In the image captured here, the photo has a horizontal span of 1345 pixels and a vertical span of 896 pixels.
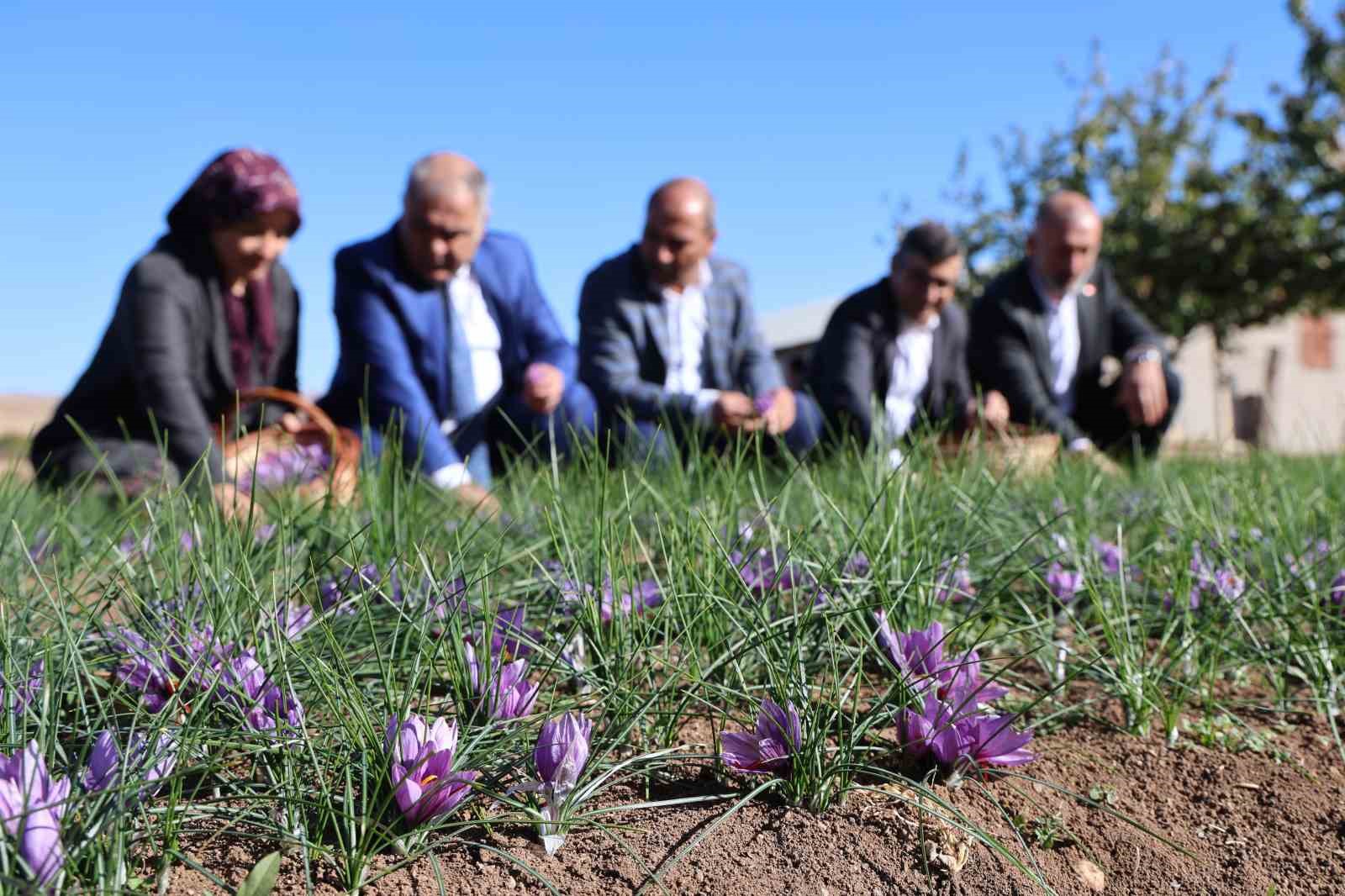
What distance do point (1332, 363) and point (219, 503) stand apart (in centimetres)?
2848

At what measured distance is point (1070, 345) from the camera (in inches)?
213

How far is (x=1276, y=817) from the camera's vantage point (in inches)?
53.7

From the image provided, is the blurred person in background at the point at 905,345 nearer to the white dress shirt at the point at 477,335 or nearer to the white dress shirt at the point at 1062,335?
the white dress shirt at the point at 1062,335

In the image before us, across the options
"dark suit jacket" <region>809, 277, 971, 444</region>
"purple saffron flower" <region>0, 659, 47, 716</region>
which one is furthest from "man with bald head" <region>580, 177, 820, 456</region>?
"purple saffron flower" <region>0, 659, 47, 716</region>

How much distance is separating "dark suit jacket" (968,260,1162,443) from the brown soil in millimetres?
3640

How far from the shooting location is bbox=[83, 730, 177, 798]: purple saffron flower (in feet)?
3.37

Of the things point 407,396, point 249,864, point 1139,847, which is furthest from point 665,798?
point 407,396

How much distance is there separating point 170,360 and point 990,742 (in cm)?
314

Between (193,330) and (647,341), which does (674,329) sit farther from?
(193,330)

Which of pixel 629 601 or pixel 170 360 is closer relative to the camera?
pixel 629 601

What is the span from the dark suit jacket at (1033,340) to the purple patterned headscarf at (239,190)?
118 inches

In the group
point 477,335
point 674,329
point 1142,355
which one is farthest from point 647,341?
point 1142,355

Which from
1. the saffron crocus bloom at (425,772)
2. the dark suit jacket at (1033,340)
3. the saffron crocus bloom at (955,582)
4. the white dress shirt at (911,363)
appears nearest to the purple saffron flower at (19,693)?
the saffron crocus bloom at (425,772)

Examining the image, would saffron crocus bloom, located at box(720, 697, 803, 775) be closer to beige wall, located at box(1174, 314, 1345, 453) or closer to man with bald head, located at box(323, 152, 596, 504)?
man with bald head, located at box(323, 152, 596, 504)
